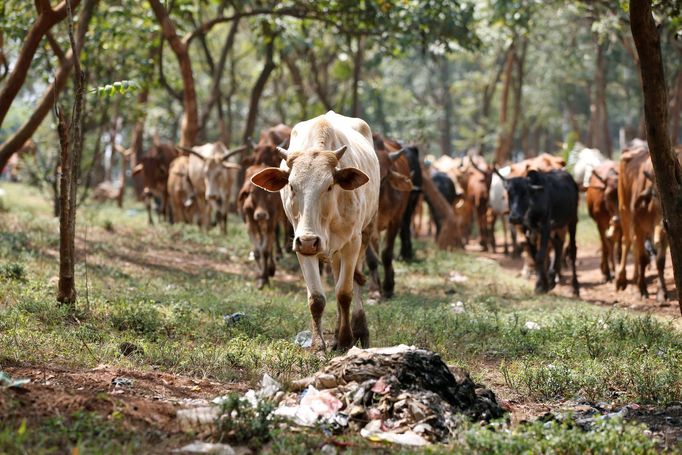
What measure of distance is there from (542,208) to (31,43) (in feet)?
24.7

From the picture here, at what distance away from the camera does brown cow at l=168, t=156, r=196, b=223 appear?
19328mm

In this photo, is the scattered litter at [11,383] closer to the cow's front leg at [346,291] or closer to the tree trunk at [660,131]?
the cow's front leg at [346,291]

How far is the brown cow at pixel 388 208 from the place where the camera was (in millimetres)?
10977

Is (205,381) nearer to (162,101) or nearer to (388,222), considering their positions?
(388,222)

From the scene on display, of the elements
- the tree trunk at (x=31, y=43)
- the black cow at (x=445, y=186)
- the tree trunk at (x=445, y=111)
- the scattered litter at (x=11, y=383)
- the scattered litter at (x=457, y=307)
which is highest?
the tree trunk at (x=445, y=111)

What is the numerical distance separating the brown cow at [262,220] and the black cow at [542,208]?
365cm

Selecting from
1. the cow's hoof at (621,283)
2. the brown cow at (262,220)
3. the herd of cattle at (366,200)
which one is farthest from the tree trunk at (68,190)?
the cow's hoof at (621,283)

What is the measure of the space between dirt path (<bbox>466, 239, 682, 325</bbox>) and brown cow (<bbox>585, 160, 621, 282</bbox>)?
0.51 meters

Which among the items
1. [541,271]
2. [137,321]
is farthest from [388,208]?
[137,321]

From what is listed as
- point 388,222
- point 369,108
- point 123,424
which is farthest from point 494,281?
point 369,108

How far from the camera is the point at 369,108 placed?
126ft

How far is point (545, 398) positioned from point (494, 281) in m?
7.47

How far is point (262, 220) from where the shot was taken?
1191cm

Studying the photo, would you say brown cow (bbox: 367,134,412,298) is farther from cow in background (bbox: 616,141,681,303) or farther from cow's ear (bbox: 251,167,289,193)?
cow's ear (bbox: 251,167,289,193)
